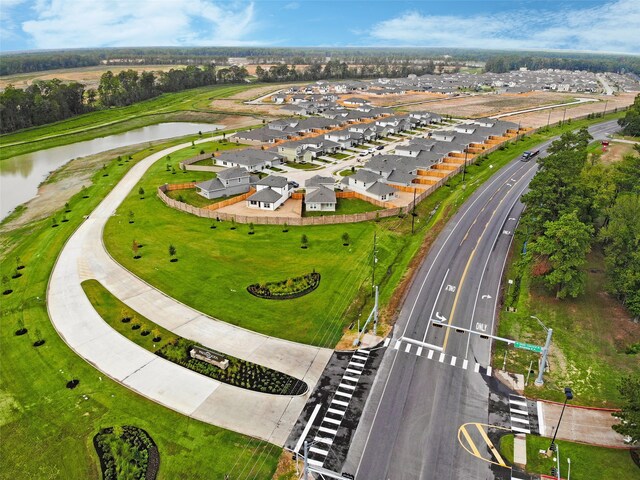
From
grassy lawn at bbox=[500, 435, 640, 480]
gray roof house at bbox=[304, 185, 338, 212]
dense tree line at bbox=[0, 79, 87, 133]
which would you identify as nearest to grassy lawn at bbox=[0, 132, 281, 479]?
grassy lawn at bbox=[500, 435, 640, 480]

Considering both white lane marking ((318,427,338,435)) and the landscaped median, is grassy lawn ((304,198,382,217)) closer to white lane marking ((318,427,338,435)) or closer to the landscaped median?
the landscaped median

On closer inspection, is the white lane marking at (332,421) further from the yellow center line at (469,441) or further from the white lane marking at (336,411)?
the yellow center line at (469,441)

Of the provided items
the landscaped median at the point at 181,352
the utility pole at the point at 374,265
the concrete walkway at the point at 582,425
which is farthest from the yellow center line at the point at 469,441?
the utility pole at the point at 374,265

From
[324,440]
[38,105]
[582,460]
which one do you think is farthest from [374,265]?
[38,105]

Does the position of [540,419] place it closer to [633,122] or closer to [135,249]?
[135,249]

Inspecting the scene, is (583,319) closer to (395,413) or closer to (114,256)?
(395,413)

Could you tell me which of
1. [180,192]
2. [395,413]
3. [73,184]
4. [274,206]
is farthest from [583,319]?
[73,184]

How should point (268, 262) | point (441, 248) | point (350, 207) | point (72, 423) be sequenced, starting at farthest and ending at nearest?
point (350, 207) → point (441, 248) → point (268, 262) → point (72, 423)
